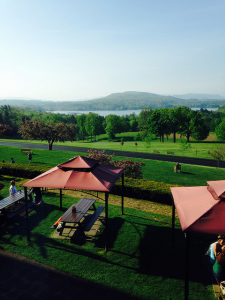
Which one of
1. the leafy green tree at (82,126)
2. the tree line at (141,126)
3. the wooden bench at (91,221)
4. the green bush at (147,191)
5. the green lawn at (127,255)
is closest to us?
the green lawn at (127,255)

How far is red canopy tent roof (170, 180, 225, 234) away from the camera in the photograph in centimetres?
570

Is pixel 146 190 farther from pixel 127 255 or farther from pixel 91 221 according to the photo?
pixel 127 255

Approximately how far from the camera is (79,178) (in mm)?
8734

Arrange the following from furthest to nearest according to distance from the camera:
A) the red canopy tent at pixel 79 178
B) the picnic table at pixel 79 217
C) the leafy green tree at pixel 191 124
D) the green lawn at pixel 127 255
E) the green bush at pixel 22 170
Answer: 1. the leafy green tree at pixel 191 124
2. the green bush at pixel 22 170
3. the picnic table at pixel 79 217
4. the red canopy tent at pixel 79 178
5. the green lawn at pixel 127 255

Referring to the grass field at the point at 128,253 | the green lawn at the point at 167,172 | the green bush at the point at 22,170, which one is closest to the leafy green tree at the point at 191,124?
the green lawn at the point at 167,172

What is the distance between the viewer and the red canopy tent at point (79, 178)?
819 cm

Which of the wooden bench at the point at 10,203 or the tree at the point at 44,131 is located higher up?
the tree at the point at 44,131

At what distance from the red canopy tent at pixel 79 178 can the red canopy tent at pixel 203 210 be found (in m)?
2.67

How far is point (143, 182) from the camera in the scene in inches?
607

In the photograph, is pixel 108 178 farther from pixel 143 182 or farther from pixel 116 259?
pixel 143 182

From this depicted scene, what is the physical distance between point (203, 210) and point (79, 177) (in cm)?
468

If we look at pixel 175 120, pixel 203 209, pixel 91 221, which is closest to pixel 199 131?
pixel 175 120

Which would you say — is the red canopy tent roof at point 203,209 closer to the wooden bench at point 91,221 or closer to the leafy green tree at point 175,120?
the wooden bench at point 91,221

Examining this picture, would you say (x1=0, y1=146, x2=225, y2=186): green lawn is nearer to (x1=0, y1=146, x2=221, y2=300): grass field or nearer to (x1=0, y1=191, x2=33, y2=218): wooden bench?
(x1=0, y1=191, x2=33, y2=218): wooden bench
